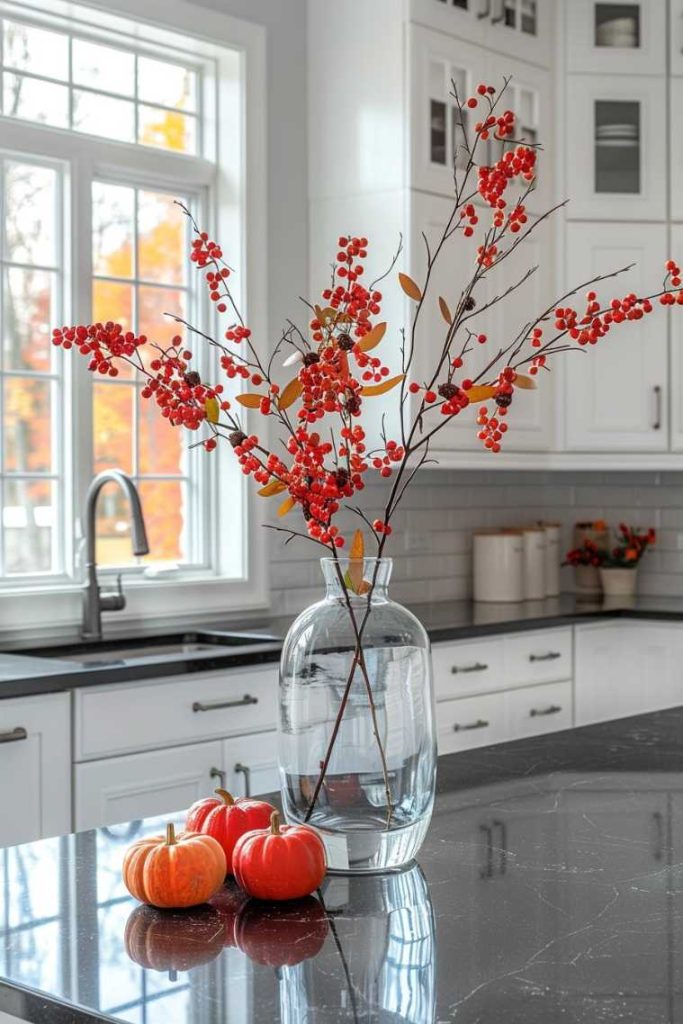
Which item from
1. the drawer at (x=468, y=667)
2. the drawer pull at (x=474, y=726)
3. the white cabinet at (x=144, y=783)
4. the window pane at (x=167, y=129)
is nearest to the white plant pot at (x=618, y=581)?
the drawer at (x=468, y=667)

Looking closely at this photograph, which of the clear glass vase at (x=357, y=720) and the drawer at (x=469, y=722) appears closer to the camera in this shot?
the clear glass vase at (x=357, y=720)

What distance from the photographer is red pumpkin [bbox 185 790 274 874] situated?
4.42 ft


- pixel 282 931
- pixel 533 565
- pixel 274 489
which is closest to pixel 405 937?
pixel 282 931

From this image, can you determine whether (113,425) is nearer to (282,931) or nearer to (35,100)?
(35,100)

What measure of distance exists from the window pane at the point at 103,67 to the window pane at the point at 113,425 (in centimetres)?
87

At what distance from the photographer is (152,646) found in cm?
379

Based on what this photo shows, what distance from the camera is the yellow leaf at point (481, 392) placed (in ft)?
4.13

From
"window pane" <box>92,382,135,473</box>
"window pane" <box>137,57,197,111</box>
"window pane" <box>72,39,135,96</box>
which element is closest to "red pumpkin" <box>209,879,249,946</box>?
"window pane" <box>92,382,135,473</box>

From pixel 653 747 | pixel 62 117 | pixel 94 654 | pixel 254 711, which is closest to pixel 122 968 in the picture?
pixel 653 747

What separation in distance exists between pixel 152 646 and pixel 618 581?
6.34 ft

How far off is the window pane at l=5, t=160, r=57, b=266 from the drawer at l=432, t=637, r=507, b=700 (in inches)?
61.5

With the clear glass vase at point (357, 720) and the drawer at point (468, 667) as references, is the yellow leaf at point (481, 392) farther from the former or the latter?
the drawer at point (468, 667)

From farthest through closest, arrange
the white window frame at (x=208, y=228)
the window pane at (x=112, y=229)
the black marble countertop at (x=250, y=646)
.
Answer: the window pane at (x=112, y=229), the white window frame at (x=208, y=228), the black marble countertop at (x=250, y=646)

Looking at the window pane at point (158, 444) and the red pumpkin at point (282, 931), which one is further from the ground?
the window pane at point (158, 444)
